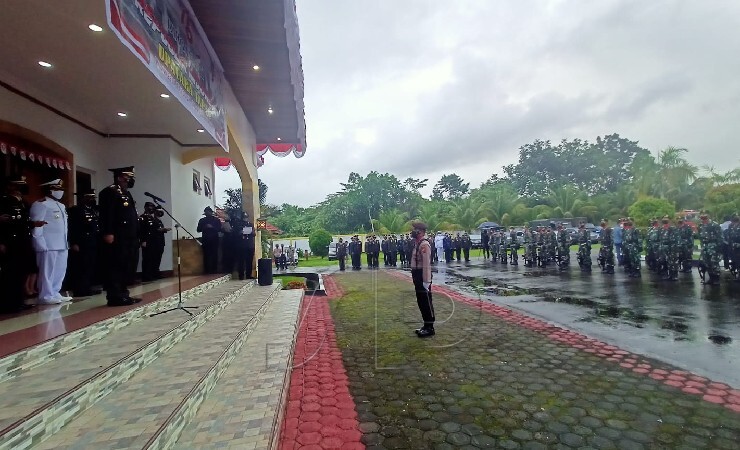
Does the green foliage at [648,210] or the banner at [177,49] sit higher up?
the banner at [177,49]

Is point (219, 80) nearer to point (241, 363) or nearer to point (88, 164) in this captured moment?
point (88, 164)

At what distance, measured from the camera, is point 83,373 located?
8.93 ft

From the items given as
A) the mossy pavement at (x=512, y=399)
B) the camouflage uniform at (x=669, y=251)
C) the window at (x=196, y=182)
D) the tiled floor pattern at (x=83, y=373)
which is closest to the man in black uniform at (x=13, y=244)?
the tiled floor pattern at (x=83, y=373)

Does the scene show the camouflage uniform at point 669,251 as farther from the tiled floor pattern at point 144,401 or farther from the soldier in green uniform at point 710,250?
the tiled floor pattern at point 144,401

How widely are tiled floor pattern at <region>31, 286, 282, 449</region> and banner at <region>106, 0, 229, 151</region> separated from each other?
9.98 ft

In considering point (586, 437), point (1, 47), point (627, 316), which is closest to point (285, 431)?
point (586, 437)

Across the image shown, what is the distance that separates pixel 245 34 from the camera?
24.0ft

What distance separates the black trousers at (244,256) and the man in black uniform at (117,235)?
448 centimetres

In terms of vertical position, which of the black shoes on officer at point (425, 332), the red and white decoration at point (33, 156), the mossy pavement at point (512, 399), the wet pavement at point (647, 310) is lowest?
the mossy pavement at point (512, 399)

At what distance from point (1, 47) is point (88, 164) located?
3.54m

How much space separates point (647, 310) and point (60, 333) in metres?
8.02

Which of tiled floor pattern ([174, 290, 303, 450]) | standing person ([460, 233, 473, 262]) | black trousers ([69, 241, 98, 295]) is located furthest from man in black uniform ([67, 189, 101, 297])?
standing person ([460, 233, 473, 262])

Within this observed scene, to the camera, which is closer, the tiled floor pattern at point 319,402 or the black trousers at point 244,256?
the tiled floor pattern at point 319,402

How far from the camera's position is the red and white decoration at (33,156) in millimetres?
5298
